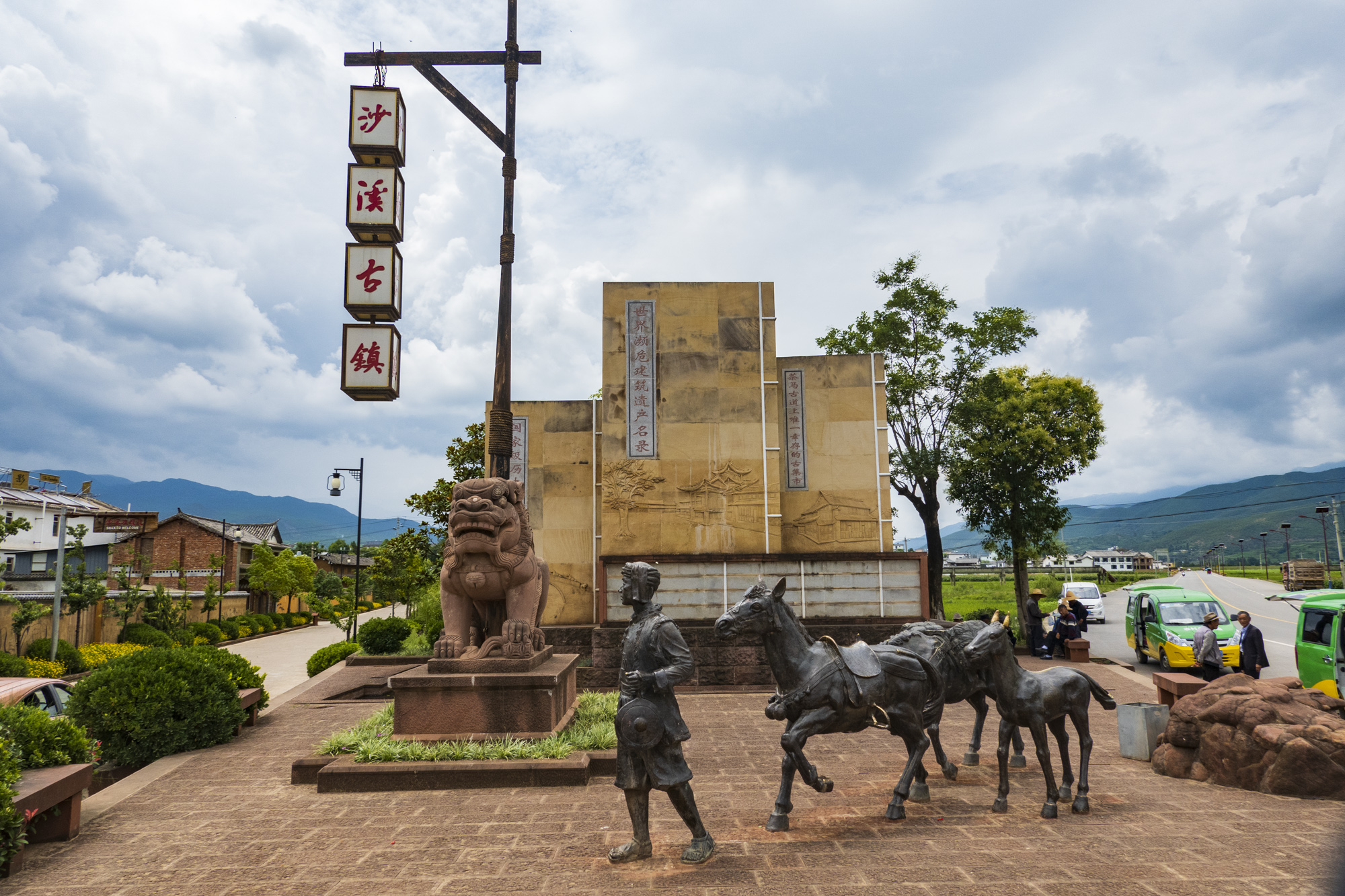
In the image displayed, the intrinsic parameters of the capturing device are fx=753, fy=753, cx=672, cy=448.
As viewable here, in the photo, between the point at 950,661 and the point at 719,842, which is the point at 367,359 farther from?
the point at 950,661

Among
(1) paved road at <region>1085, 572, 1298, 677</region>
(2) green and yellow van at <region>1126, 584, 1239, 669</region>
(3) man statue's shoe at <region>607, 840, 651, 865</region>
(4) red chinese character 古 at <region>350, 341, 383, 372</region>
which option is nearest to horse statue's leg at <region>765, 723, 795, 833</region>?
(3) man statue's shoe at <region>607, 840, 651, 865</region>

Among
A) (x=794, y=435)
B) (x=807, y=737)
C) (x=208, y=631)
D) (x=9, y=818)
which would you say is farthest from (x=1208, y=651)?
(x=208, y=631)

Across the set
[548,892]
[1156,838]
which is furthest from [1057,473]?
[548,892]

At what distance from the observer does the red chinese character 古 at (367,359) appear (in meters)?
10.3

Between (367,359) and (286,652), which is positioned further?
(286,652)

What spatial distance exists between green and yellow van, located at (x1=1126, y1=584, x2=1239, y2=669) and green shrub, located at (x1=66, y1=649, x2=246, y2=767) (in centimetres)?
1616

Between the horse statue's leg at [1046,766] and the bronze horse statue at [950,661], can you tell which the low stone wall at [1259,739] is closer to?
the bronze horse statue at [950,661]

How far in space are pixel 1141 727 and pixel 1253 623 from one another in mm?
23103

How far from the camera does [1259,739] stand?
262 inches

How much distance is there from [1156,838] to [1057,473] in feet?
55.0

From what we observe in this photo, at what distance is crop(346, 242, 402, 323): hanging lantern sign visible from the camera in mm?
10320

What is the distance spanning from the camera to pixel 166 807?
21.5 feet

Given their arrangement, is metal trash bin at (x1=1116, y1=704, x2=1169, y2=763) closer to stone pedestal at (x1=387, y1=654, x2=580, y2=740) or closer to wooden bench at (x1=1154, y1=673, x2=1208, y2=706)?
wooden bench at (x1=1154, y1=673, x2=1208, y2=706)

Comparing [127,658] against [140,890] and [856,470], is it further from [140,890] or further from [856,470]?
[856,470]
